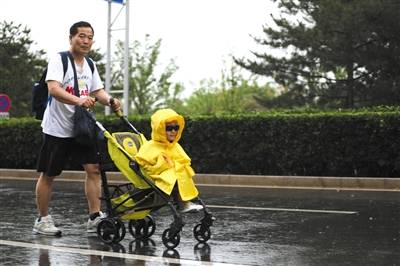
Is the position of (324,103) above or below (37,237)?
above

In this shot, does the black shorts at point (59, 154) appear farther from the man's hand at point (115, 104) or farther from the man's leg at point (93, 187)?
the man's hand at point (115, 104)

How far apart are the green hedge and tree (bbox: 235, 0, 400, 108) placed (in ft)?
41.5

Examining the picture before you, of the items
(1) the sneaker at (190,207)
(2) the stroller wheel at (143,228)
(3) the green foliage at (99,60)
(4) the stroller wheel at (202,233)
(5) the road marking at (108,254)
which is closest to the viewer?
(5) the road marking at (108,254)

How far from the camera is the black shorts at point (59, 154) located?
6.38 meters

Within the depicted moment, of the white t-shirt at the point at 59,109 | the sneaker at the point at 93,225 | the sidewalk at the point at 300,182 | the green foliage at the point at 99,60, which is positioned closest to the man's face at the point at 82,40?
the white t-shirt at the point at 59,109

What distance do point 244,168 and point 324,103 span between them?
17684mm

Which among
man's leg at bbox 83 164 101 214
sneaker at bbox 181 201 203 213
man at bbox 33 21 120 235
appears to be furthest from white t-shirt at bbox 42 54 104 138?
sneaker at bbox 181 201 203 213

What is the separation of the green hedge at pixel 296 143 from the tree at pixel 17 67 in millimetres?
23698

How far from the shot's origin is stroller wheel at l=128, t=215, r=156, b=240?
618 cm

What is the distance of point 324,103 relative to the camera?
2997 centimetres

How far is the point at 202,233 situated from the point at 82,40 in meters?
2.08

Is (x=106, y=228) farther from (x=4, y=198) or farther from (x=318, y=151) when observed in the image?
(x=318, y=151)

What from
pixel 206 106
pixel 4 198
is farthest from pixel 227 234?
pixel 206 106

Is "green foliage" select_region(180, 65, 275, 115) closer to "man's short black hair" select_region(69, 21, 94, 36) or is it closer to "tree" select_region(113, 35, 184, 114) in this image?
"tree" select_region(113, 35, 184, 114)
